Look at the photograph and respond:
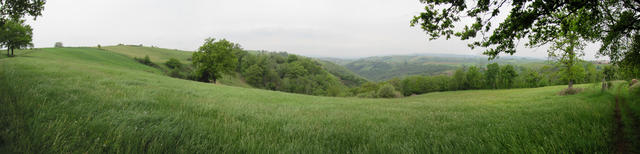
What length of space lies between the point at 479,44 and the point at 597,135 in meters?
4.66

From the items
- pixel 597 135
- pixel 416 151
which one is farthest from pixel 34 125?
pixel 597 135

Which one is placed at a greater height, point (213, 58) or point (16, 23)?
point (16, 23)

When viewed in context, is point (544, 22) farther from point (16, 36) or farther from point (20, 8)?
point (16, 36)

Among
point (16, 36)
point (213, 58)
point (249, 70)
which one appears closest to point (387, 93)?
point (213, 58)

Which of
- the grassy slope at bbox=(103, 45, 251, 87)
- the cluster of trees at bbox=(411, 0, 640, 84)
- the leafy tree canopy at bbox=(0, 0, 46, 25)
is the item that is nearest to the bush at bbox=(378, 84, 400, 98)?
the grassy slope at bbox=(103, 45, 251, 87)

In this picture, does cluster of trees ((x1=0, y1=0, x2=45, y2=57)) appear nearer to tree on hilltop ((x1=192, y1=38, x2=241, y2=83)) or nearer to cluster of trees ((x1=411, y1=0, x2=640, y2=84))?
cluster of trees ((x1=411, y1=0, x2=640, y2=84))

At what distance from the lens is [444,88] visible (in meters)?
73.1

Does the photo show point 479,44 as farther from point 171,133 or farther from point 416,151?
point 171,133

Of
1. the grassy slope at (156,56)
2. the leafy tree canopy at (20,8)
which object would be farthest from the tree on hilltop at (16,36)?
the leafy tree canopy at (20,8)

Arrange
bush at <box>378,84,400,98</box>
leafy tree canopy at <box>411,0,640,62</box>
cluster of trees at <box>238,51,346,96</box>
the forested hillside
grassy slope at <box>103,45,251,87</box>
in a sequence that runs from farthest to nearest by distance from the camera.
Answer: cluster of trees at <box>238,51,346,96</box> → the forested hillside → grassy slope at <box>103,45,251,87</box> → bush at <box>378,84,400,98</box> → leafy tree canopy at <box>411,0,640,62</box>

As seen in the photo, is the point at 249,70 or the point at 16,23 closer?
the point at 16,23

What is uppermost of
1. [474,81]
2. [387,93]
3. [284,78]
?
[474,81]

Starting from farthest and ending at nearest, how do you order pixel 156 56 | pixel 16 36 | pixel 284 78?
pixel 284 78, pixel 156 56, pixel 16 36

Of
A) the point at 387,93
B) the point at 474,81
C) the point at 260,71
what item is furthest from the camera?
the point at 260,71
